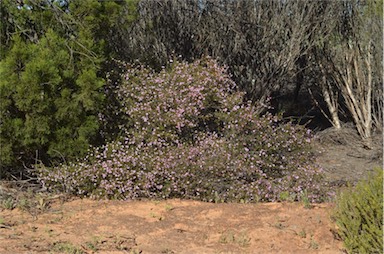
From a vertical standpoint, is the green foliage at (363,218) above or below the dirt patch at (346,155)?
above

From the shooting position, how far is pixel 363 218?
3.46 meters

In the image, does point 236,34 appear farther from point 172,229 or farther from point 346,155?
point 172,229

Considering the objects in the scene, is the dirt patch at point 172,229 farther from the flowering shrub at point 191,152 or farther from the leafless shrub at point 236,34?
the leafless shrub at point 236,34

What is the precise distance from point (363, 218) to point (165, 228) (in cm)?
177

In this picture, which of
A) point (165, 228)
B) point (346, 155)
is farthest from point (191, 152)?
point (346, 155)

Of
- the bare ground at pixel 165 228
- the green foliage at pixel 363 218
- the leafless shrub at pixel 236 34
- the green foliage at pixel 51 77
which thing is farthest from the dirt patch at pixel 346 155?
the green foliage at pixel 51 77

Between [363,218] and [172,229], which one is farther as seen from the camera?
[172,229]

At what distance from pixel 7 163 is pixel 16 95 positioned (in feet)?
2.72

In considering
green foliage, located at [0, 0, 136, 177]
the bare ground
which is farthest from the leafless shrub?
the bare ground

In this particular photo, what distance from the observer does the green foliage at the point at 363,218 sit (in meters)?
3.30

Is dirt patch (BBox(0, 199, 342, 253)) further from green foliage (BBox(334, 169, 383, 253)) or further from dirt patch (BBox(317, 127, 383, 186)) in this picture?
dirt patch (BBox(317, 127, 383, 186))

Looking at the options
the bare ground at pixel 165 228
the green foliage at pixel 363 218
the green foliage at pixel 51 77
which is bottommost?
the bare ground at pixel 165 228

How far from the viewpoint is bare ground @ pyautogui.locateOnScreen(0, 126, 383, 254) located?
3.77 metres

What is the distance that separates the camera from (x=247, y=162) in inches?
221
